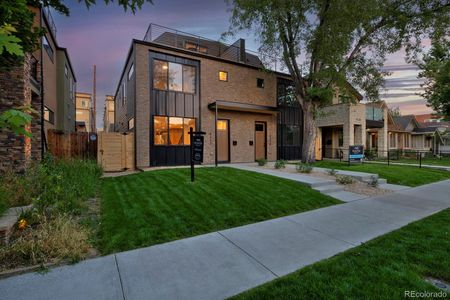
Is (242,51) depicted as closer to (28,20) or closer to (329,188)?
(329,188)

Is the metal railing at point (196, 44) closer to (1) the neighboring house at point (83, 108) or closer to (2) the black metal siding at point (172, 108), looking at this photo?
(2) the black metal siding at point (172, 108)

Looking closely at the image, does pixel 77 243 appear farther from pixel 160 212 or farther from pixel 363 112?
pixel 363 112

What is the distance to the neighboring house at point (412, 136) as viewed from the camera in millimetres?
26266

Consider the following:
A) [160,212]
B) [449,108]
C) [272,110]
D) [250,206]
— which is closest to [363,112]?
[449,108]

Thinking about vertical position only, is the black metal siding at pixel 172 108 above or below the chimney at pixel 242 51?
below

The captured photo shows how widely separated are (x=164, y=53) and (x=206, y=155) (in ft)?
18.8

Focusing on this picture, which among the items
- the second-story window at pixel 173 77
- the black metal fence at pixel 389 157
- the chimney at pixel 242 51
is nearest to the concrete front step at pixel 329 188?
the second-story window at pixel 173 77

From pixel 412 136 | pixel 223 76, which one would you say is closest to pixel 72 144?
pixel 223 76

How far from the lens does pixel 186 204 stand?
551 cm

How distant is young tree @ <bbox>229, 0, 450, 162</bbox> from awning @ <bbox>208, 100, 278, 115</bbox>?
7.40ft

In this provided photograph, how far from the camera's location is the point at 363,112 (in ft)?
62.9

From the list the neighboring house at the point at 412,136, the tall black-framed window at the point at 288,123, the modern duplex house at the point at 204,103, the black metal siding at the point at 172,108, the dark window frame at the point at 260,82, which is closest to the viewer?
the modern duplex house at the point at 204,103

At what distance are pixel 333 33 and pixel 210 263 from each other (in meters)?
11.9

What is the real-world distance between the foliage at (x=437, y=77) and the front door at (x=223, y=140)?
18822 millimetres
